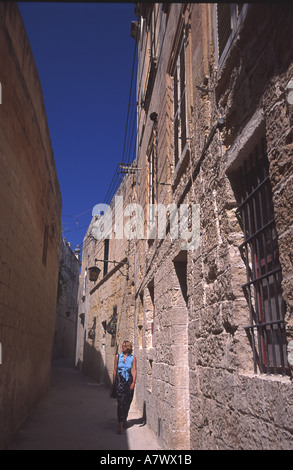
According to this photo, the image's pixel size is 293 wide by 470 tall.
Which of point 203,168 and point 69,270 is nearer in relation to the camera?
point 203,168

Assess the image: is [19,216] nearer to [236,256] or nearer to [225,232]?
[225,232]

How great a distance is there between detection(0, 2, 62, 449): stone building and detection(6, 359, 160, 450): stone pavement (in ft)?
0.75

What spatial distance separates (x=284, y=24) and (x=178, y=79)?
10.7 feet

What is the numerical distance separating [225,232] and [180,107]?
2.59 meters

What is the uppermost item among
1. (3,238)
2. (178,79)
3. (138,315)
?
(178,79)

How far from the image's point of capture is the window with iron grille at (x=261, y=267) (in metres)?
2.22

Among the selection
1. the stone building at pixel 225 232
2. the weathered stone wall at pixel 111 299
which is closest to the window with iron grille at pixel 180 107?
the stone building at pixel 225 232

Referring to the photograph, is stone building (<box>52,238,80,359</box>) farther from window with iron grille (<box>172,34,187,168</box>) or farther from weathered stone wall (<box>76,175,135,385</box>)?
window with iron grille (<box>172,34,187,168</box>)

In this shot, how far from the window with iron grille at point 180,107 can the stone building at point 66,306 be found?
17.9m

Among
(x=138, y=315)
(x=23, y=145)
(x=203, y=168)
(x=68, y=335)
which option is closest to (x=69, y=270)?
(x=68, y=335)

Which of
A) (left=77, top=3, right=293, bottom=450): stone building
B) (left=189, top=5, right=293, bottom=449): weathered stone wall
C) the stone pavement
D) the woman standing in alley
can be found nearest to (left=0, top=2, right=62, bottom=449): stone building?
the stone pavement

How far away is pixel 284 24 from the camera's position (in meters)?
2.04

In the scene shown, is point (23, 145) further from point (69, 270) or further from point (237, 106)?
point (69, 270)

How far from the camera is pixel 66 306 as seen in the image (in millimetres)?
26516
